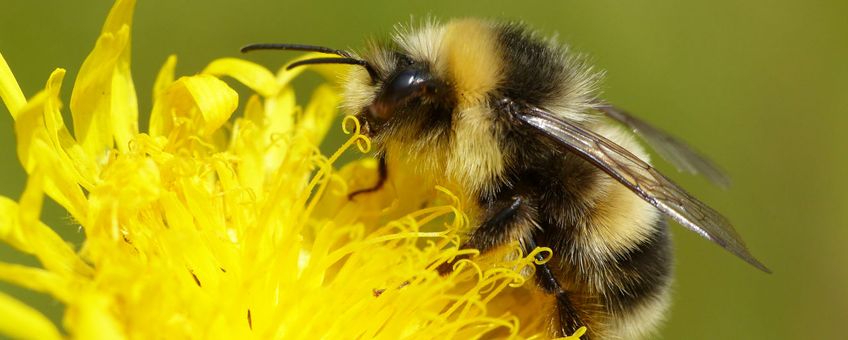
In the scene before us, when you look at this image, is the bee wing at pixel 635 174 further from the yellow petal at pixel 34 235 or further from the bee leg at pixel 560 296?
the yellow petal at pixel 34 235

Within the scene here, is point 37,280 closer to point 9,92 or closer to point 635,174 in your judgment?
point 9,92

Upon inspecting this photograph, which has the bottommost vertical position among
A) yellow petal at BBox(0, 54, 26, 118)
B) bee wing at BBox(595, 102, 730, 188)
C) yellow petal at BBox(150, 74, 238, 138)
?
yellow petal at BBox(0, 54, 26, 118)

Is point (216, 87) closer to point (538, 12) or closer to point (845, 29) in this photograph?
point (538, 12)

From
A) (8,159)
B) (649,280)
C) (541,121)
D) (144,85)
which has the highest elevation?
(541,121)

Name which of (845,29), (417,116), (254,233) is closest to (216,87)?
(254,233)

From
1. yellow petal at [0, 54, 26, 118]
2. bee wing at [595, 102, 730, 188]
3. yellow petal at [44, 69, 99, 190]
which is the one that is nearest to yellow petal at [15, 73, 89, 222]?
yellow petal at [44, 69, 99, 190]

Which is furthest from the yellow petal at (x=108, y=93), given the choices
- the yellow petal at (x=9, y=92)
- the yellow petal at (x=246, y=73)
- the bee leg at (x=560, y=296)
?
the bee leg at (x=560, y=296)

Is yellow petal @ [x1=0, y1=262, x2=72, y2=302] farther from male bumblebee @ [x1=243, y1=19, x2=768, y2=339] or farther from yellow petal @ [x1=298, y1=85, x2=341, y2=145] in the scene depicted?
yellow petal @ [x1=298, y1=85, x2=341, y2=145]
